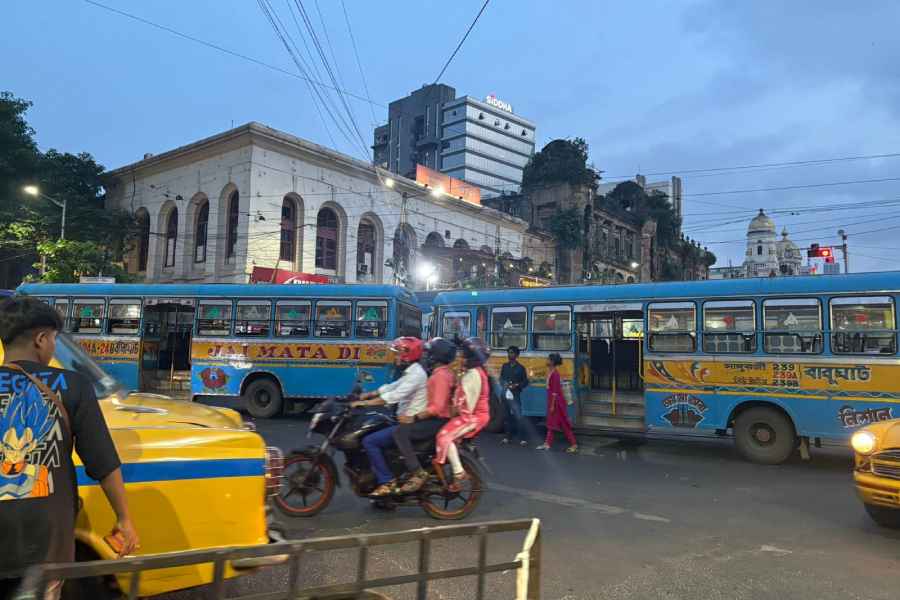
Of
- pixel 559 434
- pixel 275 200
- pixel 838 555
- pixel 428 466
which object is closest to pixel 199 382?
pixel 559 434

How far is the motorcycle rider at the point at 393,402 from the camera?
19.7 ft

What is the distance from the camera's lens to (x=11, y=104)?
32312 millimetres

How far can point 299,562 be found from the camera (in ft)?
6.59

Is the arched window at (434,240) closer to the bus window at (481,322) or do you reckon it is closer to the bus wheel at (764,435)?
the bus window at (481,322)

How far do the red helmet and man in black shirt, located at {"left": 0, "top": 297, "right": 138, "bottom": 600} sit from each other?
390cm

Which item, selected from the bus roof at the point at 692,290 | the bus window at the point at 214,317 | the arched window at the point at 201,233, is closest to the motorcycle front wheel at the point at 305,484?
the bus roof at the point at 692,290

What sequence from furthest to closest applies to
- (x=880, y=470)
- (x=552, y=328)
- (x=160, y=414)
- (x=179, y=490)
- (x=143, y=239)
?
(x=143, y=239) < (x=552, y=328) < (x=880, y=470) < (x=160, y=414) < (x=179, y=490)

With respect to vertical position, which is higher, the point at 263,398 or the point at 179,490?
the point at 179,490

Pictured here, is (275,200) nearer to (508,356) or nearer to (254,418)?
(254,418)

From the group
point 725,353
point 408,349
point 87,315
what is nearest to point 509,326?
point 725,353

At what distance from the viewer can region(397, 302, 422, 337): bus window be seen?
46.3 feet

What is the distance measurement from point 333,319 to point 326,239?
694 inches

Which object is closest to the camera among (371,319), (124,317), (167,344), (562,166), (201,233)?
(371,319)

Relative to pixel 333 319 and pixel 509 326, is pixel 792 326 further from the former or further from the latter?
pixel 333 319
